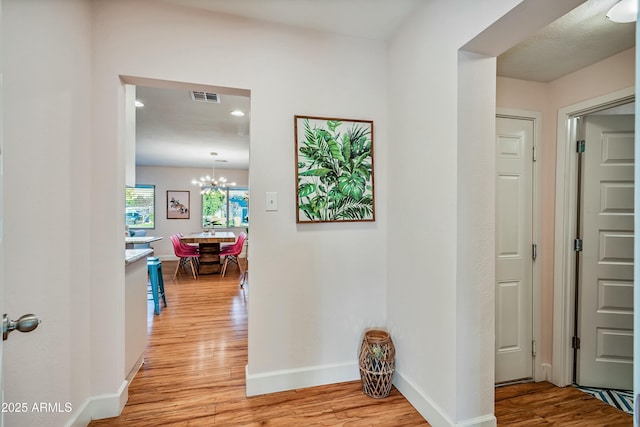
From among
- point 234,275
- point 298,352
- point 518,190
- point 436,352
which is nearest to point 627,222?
point 518,190

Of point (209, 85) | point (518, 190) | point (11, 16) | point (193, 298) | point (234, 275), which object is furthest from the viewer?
point (234, 275)

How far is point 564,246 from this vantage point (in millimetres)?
2117

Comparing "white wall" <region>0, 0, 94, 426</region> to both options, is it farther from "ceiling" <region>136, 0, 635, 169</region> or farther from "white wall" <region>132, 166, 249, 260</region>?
"white wall" <region>132, 166, 249, 260</region>

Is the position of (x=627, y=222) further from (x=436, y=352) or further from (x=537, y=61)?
(x=436, y=352)

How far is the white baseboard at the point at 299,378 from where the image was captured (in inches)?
75.7

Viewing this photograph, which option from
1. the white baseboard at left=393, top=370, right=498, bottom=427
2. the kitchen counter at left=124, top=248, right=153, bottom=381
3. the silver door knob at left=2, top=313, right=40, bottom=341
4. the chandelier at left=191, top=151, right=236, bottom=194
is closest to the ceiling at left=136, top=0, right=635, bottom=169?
the kitchen counter at left=124, top=248, right=153, bottom=381

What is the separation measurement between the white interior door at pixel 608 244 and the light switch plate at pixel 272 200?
2.17 m

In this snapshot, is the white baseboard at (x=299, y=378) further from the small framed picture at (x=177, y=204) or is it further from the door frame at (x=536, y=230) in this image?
the small framed picture at (x=177, y=204)

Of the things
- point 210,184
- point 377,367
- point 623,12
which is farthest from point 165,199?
point 623,12

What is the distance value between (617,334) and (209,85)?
3245mm

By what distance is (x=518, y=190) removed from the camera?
215 cm

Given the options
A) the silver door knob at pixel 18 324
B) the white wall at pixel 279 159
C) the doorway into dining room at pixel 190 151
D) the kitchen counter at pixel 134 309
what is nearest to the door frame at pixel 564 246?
the white wall at pixel 279 159

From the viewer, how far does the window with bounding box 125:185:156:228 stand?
7.32m

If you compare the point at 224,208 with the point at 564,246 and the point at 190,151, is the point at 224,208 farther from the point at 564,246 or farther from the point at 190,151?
the point at 564,246
